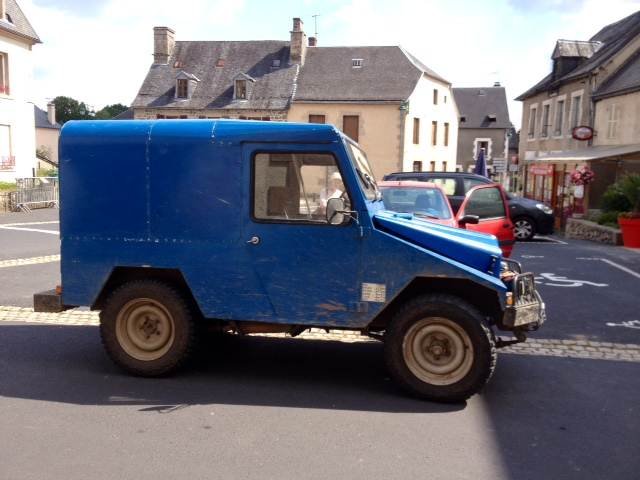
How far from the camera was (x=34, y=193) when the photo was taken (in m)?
26.1

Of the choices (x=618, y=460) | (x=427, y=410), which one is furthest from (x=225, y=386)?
(x=618, y=460)

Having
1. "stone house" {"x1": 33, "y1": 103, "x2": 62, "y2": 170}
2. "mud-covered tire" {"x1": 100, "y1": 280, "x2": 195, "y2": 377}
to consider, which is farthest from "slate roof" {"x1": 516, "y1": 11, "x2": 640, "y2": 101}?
"stone house" {"x1": 33, "y1": 103, "x2": 62, "y2": 170}

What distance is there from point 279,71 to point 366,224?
134 ft

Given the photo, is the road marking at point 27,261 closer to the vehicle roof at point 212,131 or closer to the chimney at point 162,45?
the vehicle roof at point 212,131

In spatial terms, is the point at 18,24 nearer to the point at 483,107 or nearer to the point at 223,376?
the point at 223,376

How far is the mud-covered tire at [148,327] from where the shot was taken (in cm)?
562

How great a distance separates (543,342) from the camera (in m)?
7.21

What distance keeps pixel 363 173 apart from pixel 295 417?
2149 millimetres

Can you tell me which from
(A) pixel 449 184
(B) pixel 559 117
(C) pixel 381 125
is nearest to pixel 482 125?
(C) pixel 381 125

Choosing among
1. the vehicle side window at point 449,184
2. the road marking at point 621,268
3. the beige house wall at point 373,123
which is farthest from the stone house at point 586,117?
the beige house wall at point 373,123

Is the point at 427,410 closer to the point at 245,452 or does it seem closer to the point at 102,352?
the point at 245,452

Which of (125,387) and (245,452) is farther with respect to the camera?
(125,387)

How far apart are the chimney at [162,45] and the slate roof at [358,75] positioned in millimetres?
9919

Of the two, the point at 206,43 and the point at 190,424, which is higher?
the point at 206,43
